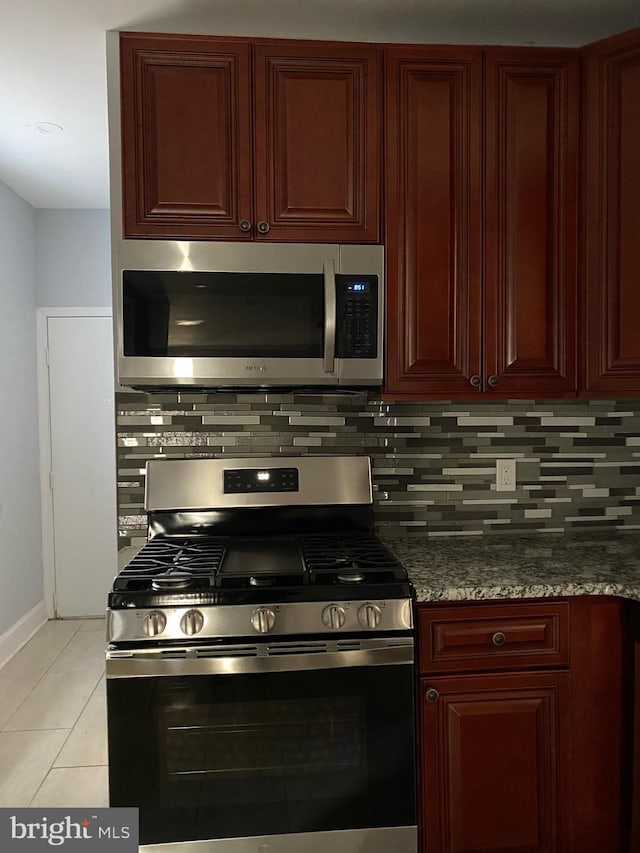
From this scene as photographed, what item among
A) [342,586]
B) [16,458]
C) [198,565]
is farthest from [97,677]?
[342,586]

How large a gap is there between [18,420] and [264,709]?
2850 millimetres

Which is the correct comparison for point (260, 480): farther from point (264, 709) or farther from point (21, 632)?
point (21, 632)

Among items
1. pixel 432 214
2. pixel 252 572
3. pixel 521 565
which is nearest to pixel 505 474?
pixel 521 565

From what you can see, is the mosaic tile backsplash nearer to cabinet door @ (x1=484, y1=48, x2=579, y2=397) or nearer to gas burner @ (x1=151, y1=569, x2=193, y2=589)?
cabinet door @ (x1=484, y1=48, x2=579, y2=397)

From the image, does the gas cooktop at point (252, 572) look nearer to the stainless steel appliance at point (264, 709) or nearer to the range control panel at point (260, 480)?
the stainless steel appliance at point (264, 709)

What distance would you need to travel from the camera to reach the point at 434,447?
2.21 meters

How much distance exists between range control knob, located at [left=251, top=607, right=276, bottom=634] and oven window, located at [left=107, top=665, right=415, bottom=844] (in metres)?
0.12

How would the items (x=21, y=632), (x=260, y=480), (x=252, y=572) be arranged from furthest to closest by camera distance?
(x=21, y=632), (x=260, y=480), (x=252, y=572)

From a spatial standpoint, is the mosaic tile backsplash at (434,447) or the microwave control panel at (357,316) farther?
the mosaic tile backsplash at (434,447)

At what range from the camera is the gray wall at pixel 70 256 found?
4.03m

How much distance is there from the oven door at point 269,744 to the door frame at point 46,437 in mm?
2895

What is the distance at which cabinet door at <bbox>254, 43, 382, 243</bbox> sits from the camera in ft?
6.06

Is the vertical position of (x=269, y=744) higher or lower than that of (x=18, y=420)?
lower

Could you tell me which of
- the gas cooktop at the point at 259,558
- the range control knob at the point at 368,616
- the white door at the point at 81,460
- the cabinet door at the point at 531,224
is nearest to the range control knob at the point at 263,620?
the gas cooktop at the point at 259,558
